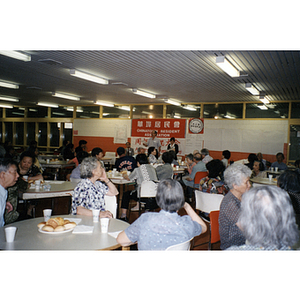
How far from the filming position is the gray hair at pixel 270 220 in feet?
4.93

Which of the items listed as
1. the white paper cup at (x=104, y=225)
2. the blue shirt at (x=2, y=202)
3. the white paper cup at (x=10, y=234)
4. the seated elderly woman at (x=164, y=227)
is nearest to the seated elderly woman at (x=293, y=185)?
the seated elderly woman at (x=164, y=227)

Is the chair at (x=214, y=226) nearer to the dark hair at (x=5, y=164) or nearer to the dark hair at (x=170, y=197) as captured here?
the dark hair at (x=170, y=197)

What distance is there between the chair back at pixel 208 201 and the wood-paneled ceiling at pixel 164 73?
2721 mm

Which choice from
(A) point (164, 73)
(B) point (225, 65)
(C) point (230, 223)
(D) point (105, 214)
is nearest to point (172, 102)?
(A) point (164, 73)

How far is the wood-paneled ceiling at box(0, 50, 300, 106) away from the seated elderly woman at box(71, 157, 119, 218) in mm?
2766

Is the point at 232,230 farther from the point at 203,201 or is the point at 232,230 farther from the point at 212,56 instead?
the point at 212,56

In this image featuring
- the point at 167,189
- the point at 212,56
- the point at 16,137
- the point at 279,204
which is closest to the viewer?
the point at 279,204

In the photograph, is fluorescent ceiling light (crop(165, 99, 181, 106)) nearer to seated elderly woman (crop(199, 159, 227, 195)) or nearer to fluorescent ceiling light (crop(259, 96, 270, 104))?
fluorescent ceiling light (crop(259, 96, 270, 104))

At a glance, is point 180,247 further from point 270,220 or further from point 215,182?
point 215,182

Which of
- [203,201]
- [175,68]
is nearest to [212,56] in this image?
[175,68]

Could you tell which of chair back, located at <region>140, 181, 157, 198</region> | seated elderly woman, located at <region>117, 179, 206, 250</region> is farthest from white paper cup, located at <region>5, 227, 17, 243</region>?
chair back, located at <region>140, 181, 157, 198</region>
